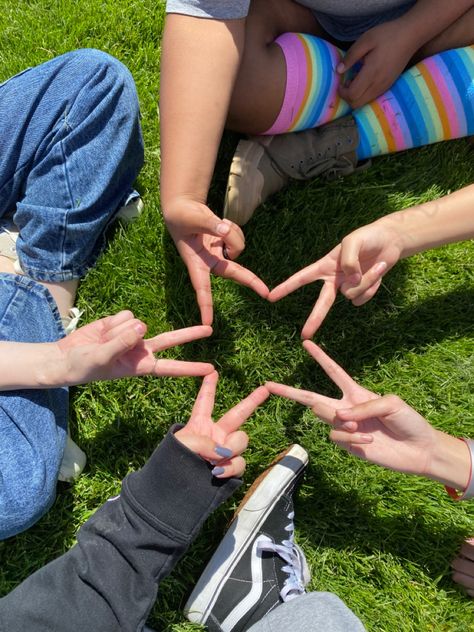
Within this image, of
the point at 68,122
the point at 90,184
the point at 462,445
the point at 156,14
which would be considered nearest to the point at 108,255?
the point at 90,184

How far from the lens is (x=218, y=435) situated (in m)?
1.68

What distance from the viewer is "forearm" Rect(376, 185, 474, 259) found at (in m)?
1.79

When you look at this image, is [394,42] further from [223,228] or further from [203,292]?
[203,292]

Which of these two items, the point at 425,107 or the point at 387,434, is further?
the point at 425,107

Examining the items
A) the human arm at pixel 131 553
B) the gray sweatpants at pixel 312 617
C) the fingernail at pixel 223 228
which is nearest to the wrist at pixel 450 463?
the gray sweatpants at pixel 312 617

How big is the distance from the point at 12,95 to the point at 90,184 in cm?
36

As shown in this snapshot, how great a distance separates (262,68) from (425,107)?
1.89 feet

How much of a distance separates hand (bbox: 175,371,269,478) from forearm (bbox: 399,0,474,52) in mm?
1245

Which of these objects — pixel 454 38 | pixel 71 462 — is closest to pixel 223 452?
pixel 71 462

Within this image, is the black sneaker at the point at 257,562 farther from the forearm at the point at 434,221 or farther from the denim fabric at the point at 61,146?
the denim fabric at the point at 61,146

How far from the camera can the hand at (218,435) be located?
1.60 metres

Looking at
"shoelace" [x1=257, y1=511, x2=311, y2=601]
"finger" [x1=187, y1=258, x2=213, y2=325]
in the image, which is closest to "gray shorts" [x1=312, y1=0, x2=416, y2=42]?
"finger" [x1=187, y1=258, x2=213, y2=325]

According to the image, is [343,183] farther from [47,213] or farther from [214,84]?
[47,213]

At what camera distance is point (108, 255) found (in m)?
2.15
